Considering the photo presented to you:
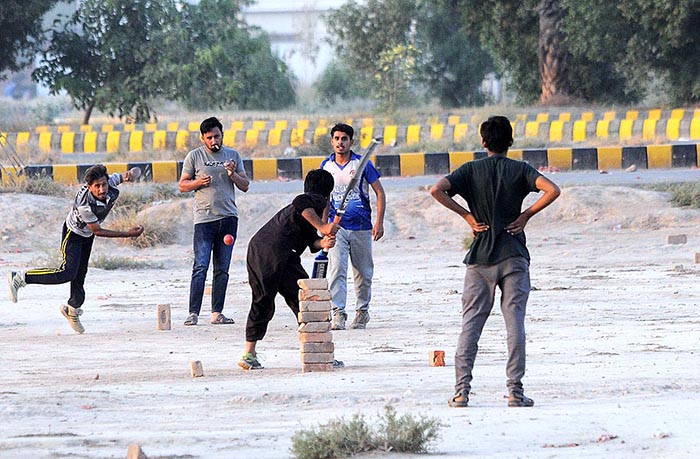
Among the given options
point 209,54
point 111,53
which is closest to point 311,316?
point 209,54

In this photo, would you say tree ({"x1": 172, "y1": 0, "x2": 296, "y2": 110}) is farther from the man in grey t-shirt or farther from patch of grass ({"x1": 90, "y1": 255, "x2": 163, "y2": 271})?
the man in grey t-shirt

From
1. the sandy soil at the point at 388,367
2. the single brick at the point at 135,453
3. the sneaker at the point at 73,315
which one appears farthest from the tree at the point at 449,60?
the single brick at the point at 135,453

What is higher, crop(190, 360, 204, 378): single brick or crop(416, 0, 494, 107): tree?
crop(416, 0, 494, 107): tree

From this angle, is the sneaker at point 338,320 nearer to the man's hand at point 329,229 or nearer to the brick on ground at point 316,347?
the brick on ground at point 316,347

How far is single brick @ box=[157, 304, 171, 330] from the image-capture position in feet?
→ 33.7

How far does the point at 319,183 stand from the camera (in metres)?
8.20

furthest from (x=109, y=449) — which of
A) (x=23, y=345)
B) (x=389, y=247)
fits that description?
(x=389, y=247)

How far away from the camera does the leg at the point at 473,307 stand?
674cm

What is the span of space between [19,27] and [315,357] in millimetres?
26600

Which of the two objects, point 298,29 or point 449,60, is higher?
point 298,29

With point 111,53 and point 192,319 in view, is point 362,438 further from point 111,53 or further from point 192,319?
point 111,53

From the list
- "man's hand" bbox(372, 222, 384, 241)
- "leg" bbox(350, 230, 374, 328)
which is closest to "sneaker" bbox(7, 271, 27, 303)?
"leg" bbox(350, 230, 374, 328)

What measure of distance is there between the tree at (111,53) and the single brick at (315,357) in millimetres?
25709

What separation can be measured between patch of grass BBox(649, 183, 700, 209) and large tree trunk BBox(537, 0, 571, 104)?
1712 cm
